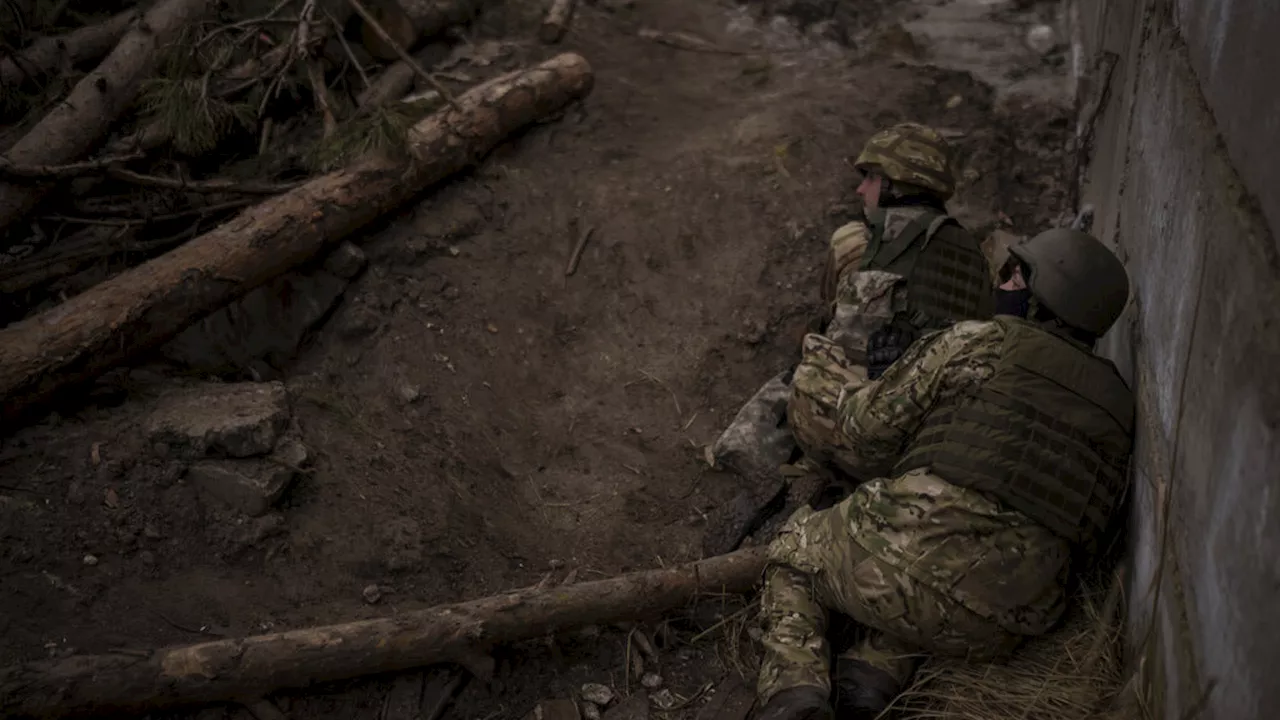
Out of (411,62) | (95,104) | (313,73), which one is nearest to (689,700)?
(411,62)

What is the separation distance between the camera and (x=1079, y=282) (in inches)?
116

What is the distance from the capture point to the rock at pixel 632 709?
3307 mm

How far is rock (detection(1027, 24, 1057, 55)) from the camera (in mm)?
6500

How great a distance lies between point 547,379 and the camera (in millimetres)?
4691

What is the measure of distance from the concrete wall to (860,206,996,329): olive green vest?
1.89 ft

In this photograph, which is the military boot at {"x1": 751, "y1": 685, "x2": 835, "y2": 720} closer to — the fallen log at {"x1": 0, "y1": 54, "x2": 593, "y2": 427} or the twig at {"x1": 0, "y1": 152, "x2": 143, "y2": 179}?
the fallen log at {"x1": 0, "y1": 54, "x2": 593, "y2": 427}

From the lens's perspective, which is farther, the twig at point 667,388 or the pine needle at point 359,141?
the pine needle at point 359,141

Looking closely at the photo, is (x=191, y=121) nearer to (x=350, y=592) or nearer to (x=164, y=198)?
(x=164, y=198)

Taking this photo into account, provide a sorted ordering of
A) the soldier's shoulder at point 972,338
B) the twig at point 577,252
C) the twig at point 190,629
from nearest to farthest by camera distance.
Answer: the soldier's shoulder at point 972,338 < the twig at point 190,629 < the twig at point 577,252

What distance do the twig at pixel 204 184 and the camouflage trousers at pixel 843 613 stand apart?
2742mm

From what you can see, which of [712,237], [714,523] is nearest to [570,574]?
[714,523]

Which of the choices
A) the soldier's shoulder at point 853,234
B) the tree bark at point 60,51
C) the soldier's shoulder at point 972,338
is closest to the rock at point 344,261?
the tree bark at point 60,51

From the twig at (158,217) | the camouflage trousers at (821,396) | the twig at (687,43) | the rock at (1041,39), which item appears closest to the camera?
the camouflage trousers at (821,396)

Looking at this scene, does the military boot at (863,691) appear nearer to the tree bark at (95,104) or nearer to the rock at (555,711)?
the rock at (555,711)
